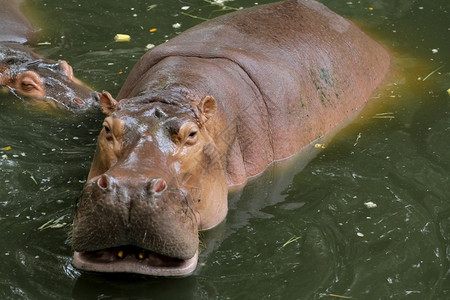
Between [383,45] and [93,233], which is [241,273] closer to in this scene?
[93,233]

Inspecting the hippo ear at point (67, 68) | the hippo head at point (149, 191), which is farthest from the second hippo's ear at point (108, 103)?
the hippo ear at point (67, 68)

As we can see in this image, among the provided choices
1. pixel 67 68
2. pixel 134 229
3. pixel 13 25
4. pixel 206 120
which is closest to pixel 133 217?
pixel 134 229

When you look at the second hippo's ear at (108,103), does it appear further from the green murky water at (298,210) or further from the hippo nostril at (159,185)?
the hippo nostril at (159,185)

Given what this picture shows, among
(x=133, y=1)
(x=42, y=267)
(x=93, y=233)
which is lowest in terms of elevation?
(x=133, y=1)

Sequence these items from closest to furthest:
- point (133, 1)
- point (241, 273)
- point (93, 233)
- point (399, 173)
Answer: point (93, 233) < point (241, 273) < point (399, 173) < point (133, 1)

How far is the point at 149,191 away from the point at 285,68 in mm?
2409

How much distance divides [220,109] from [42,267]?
1590mm

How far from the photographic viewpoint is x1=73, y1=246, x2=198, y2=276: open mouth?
4.57m

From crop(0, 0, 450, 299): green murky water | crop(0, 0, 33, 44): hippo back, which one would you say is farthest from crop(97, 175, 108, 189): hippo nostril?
crop(0, 0, 33, 44): hippo back

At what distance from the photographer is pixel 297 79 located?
6.40m

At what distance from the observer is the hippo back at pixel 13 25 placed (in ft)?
28.3

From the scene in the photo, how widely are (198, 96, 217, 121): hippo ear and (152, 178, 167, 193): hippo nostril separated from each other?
0.88m

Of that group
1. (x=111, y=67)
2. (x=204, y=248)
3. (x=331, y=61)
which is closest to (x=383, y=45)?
(x=331, y=61)

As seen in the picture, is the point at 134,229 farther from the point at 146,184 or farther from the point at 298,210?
the point at 298,210
